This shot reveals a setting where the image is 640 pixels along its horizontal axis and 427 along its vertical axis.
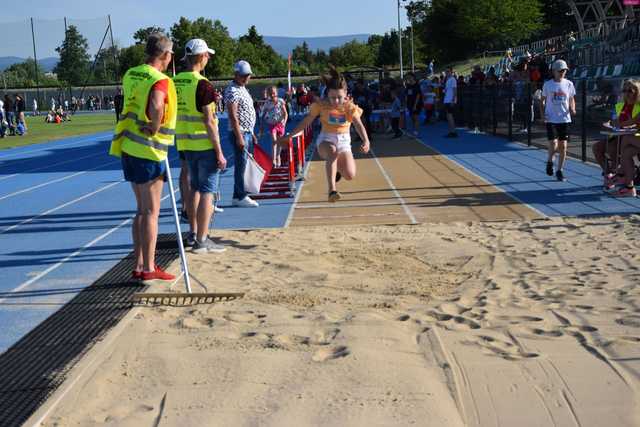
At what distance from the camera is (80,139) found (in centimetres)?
3350

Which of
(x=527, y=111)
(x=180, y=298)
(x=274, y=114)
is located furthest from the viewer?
(x=527, y=111)

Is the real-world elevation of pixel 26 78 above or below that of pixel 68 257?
above

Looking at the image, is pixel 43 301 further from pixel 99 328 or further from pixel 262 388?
pixel 262 388

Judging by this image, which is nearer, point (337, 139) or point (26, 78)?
point (337, 139)

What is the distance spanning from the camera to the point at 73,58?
87500mm

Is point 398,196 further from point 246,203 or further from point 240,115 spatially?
point 240,115

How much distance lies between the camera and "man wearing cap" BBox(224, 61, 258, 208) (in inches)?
417

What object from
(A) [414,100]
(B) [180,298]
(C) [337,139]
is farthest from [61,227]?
(A) [414,100]

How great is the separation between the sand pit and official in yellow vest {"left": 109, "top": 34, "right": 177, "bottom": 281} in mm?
750

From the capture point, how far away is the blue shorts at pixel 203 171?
8.35 m

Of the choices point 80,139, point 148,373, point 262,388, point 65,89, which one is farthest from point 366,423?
point 65,89

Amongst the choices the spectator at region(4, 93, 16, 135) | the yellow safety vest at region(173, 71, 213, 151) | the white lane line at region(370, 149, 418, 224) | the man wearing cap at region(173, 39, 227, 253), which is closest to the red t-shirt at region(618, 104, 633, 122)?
the white lane line at region(370, 149, 418, 224)

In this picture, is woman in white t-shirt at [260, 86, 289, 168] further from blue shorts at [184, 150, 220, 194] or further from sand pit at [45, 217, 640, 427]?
sand pit at [45, 217, 640, 427]

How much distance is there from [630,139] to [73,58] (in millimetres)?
83354
